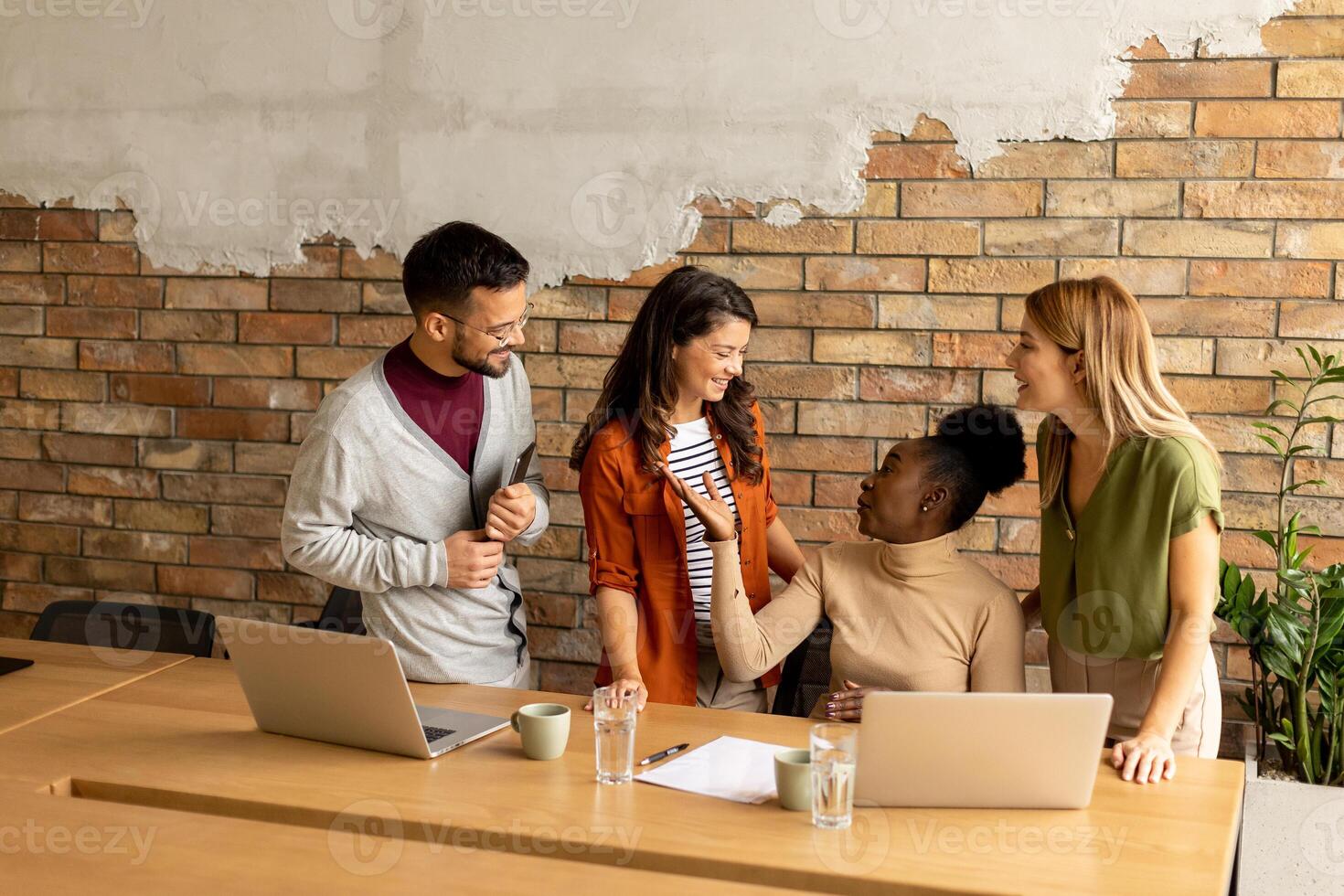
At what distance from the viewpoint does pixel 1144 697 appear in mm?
1950

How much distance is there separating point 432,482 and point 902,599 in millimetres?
872

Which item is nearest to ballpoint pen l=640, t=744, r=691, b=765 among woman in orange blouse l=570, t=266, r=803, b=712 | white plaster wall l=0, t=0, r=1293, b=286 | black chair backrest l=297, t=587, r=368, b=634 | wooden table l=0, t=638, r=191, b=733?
woman in orange blouse l=570, t=266, r=803, b=712

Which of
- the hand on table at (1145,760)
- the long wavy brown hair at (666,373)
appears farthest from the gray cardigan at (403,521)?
the hand on table at (1145,760)

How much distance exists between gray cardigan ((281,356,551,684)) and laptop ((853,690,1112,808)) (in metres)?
0.90

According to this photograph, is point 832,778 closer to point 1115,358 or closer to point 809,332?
point 1115,358

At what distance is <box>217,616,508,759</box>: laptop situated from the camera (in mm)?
1633

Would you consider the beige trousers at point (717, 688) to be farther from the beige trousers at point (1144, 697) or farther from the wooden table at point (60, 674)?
the wooden table at point (60, 674)

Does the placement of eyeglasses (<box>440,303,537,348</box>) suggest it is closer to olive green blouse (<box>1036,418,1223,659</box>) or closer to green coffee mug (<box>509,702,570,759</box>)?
green coffee mug (<box>509,702,570,759</box>)

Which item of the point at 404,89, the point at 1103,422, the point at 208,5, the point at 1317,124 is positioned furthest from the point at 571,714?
the point at 208,5

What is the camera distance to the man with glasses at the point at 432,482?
2086 millimetres

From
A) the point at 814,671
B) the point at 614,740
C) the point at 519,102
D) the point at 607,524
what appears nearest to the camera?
the point at 614,740

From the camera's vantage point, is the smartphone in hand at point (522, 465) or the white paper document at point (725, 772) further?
the smartphone in hand at point (522, 465)

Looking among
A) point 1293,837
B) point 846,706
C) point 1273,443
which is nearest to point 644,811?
point 846,706

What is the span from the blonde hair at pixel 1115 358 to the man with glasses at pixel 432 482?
0.95 meters
